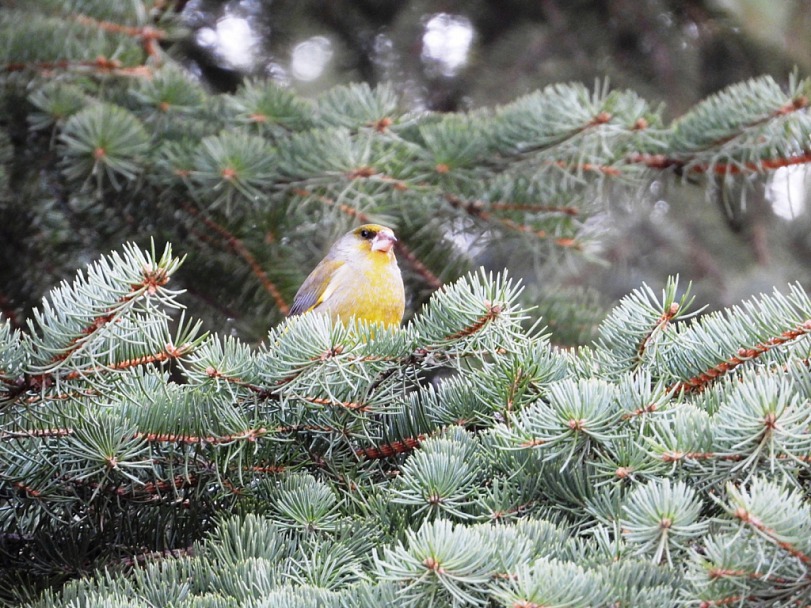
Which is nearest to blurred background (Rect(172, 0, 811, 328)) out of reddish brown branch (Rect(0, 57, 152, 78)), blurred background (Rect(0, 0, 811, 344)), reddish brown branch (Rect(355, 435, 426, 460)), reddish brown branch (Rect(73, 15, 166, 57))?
blurred background (Rect(0, 0, 811, 344))

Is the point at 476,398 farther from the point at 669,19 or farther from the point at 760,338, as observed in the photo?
the point at 669,19

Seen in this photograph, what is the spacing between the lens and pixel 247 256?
4117 millimetres

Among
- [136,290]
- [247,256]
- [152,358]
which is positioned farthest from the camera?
[247,256]

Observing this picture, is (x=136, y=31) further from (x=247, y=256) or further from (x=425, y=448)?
(x=425, y=448)

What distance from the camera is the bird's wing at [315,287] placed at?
400cm

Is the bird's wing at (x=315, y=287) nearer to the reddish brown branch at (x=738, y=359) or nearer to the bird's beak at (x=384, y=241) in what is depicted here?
the bird's beak at (x=384, y=241)

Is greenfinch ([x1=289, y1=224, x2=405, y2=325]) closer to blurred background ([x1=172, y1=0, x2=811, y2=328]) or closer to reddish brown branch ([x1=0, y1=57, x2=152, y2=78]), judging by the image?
reddish brown branch ([x1=0, y1=57, x2=152, y2=78])

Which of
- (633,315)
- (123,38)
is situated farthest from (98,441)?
(123,38)

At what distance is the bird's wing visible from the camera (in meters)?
4.00

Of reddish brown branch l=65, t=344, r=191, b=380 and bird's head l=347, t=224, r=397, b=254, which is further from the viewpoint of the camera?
bird's head l=347, t=224, r=397, b=254

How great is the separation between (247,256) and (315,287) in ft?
1.13

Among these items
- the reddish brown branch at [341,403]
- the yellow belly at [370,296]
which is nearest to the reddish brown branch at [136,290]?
the reddish brown branch at [341,403]

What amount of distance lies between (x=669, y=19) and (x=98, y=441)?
4955mm

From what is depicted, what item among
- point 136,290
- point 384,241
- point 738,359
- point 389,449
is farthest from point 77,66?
point 738,359
